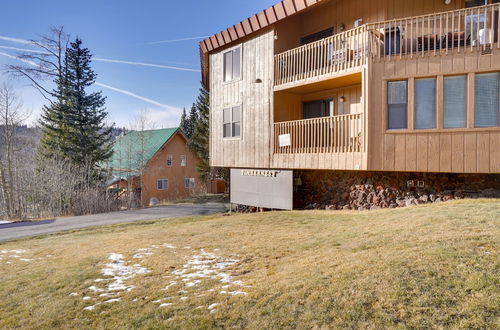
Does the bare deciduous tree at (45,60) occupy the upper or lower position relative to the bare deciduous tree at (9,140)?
upper

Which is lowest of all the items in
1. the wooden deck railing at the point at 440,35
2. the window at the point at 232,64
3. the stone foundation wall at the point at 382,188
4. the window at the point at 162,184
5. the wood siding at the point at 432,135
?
the window at the point at 162,184

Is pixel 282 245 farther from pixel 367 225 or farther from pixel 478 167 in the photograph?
pixel 478 167

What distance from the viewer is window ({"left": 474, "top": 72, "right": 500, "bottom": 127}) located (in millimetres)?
7398

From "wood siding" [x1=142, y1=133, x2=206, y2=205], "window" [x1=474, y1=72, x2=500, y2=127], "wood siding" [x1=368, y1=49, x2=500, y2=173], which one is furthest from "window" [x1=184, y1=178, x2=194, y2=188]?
"window" [x1=474, y1=72, x2=500, y2=127]

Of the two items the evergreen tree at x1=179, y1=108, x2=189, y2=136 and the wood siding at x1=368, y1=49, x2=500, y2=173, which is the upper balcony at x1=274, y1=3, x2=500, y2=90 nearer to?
the wood siding at x1=368, y1=49, x2=500, y2=173

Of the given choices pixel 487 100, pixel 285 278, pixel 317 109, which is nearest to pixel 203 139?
pixel 317 109

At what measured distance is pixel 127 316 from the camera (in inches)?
146

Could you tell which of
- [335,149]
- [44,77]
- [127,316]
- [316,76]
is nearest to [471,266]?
[127,316]

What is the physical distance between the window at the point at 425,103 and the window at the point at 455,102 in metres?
0.26

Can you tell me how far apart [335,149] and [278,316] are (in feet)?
23.0

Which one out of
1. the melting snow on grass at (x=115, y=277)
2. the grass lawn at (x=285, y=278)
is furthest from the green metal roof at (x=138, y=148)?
the melting snow on grass at (x=115, y=277)

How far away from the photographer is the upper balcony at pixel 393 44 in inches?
300

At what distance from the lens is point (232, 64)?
1343 cm

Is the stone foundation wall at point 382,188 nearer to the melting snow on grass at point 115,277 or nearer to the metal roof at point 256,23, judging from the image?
the metal roof at point 256,23
